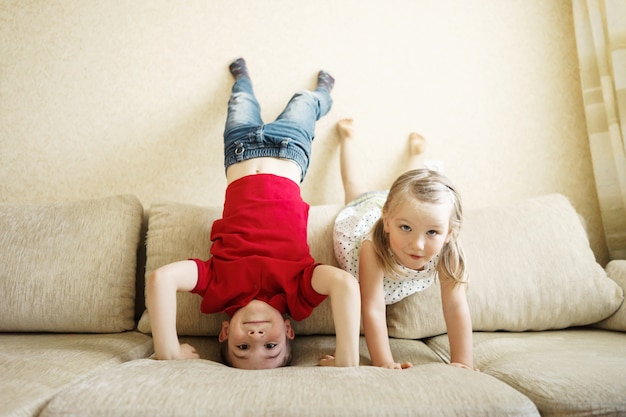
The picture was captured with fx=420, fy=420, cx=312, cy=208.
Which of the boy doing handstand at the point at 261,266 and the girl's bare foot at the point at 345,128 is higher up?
the girl's bare foot at the point at 345,128

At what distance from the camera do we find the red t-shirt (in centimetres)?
143

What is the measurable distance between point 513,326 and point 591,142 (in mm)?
1002

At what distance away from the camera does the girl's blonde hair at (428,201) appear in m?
1.29

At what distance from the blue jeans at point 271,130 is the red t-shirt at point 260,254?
0.12 meters

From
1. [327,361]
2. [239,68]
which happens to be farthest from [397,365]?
[239,68]

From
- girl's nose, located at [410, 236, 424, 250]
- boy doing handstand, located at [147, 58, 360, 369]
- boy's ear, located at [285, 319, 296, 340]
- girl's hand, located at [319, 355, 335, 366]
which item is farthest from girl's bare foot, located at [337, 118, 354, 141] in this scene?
girl's hand, located at [319, 355, 335, 366]

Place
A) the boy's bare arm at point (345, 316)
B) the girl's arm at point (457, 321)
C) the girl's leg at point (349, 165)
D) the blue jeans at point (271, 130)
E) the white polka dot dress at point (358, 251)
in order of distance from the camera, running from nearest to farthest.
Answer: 1. the boy's bare arm at point (345, 316)
2. the girl's arm at point (457, 321)
3. the white polka dot dress at point (358, 251)
4. the blue jeans at point (271, 130)
5. the girl's leg at point (349, 165)

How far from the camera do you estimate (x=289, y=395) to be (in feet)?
3.23

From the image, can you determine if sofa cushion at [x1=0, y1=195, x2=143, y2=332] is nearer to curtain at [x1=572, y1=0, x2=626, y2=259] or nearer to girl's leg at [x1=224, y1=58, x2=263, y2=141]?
girl's leg at [x1=224, y1=58, x2=263, y2=141]

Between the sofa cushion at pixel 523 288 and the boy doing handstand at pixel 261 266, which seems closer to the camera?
the boy doing handstand at pixel 261 266

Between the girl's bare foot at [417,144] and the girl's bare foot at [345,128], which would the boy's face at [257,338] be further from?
the girl's bare foot at [417,144]

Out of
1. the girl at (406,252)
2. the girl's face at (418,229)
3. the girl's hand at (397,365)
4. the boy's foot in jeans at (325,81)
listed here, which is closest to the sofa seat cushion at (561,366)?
the girl at (406,252)

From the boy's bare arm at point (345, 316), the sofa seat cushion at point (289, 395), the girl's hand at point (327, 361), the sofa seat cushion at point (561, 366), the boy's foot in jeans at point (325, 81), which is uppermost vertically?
the boy's foot in jeans at point (325, 81)

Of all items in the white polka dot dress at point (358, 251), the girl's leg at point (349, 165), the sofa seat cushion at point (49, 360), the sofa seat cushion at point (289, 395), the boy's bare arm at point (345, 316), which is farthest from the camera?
the girl's leg at point (349, 165)
